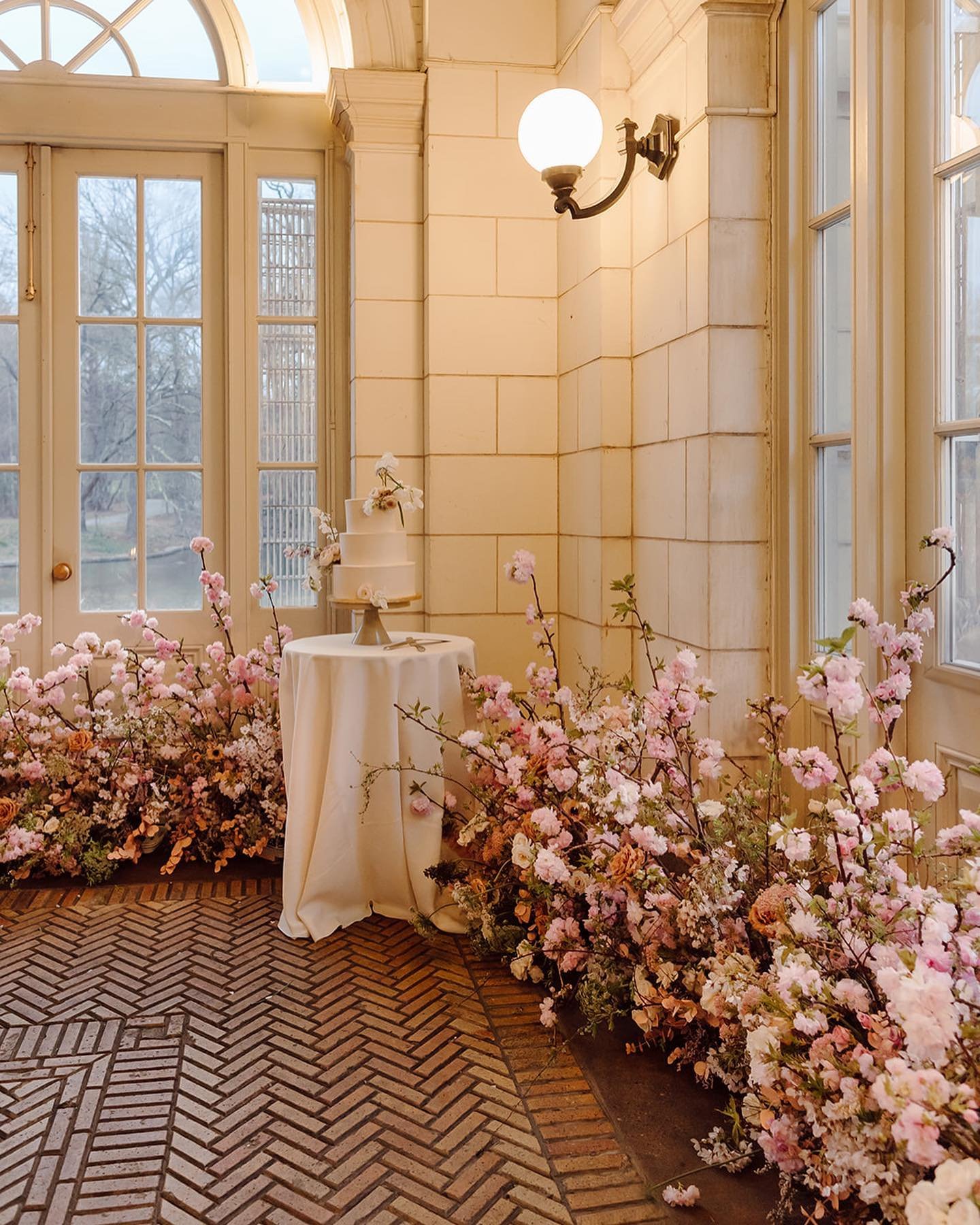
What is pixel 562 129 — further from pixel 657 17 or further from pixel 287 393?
pixel 287 393

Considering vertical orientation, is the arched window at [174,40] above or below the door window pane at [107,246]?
above

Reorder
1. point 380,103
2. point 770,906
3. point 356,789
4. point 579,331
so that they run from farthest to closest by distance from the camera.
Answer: point 380,103, point 579,331, point 356,789, point 770,906

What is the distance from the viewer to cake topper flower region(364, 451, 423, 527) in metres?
3.33

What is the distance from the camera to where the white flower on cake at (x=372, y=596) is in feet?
10.9

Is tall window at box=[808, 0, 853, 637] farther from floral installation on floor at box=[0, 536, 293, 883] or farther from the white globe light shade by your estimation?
floral installation on floor at box=[0, 536, 293, 883]

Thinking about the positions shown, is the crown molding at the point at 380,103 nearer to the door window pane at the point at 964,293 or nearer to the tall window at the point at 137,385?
the tall window at the point at 137,385

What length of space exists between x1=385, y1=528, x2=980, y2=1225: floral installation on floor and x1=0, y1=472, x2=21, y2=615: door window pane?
6.64 feet

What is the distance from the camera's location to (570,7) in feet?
13.0

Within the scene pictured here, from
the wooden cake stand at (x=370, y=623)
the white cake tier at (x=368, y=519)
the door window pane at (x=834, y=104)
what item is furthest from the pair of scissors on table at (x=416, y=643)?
the door window pane at (x=834, y=104)

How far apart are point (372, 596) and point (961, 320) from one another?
176cm

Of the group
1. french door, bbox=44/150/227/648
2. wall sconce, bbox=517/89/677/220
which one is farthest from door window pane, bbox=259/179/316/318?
wall sconce, bbox=517/89/677/220

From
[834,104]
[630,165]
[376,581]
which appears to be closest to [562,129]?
[630,165]

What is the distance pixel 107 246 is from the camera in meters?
4.36

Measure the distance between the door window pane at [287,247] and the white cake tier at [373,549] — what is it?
147 centimetres
